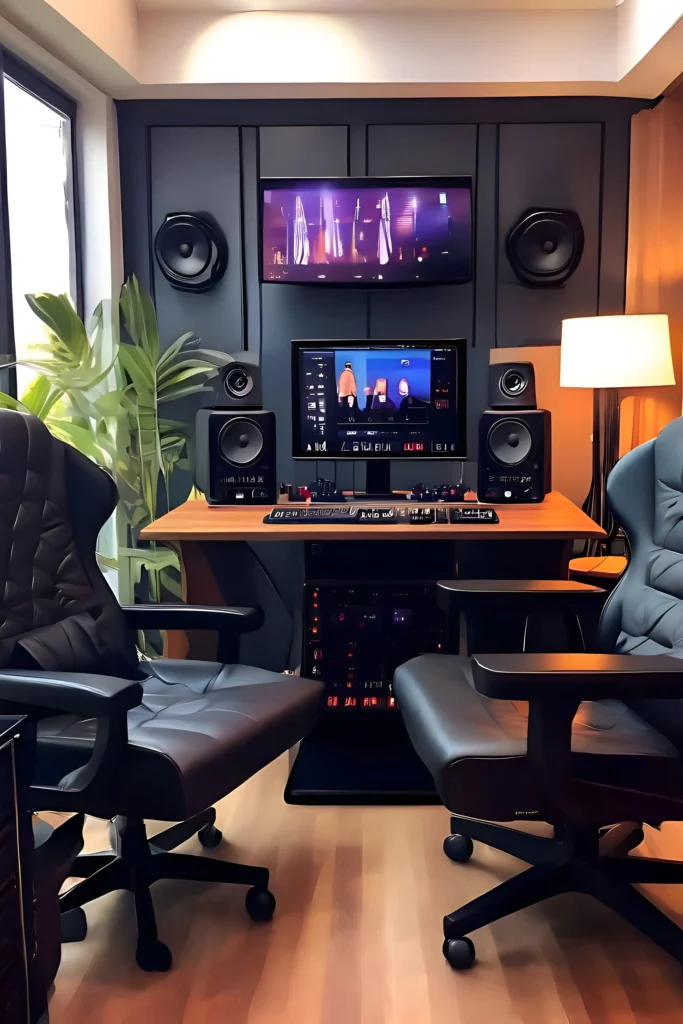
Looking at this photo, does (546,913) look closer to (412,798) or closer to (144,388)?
(412,798)

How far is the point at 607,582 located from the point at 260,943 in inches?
65.2

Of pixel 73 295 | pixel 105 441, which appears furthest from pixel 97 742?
pixel 73 295

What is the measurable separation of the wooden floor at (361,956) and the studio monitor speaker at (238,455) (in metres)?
1.07

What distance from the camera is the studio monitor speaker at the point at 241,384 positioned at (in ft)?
8.94

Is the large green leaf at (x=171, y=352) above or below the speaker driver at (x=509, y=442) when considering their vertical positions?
above

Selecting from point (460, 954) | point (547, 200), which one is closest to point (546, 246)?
point (547, 200)

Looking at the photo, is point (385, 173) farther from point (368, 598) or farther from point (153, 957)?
point (153, 957)

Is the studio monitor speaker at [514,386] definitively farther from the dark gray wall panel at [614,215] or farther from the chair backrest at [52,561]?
the chair backrest at [52,561]

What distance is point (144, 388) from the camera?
301cm

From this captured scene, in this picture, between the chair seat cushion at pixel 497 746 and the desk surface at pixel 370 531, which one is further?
the desk surface at pixel 370 531

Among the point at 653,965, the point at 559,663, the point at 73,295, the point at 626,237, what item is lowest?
the point at 653,965

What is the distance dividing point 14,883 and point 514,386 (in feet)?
6.69

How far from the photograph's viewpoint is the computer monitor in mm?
2746

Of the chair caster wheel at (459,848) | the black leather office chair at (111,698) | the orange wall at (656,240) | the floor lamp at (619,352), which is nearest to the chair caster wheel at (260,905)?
the black leather office chair at (111,698)
